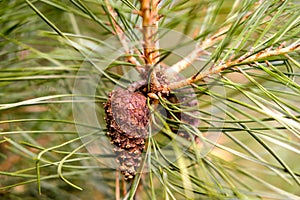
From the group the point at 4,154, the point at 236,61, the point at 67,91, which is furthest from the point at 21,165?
the point at 236,61

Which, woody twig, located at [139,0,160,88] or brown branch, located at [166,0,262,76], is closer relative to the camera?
woody twig, located at [139,0,160,88]

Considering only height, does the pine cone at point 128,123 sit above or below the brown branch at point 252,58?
below

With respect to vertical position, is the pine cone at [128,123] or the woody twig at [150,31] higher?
the woody twig at [150,31]

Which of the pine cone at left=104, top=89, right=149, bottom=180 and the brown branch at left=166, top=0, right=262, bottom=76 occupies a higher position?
the brown branch at left=166, top=0, right=262, bottom=76

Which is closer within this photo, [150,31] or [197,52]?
[150,31]

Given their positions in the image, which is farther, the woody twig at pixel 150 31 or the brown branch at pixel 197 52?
the brown branch at pixel 197 52

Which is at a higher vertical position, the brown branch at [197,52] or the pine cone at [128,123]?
the brown branch at [197,52]

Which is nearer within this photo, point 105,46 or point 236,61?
point 236,61

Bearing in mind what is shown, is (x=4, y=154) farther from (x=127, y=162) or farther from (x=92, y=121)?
(x=127, y=162)
